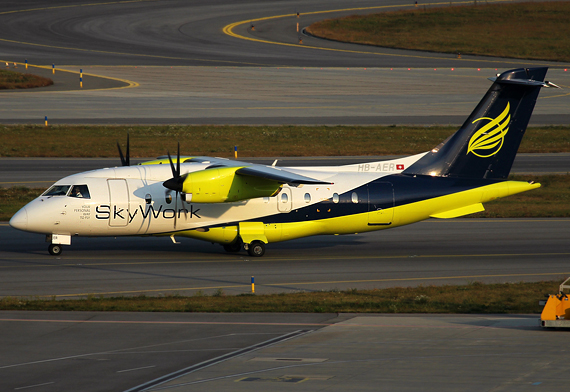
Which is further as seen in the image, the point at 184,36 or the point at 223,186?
the point at 184,36

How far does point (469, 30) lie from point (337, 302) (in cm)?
7664

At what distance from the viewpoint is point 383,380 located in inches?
567

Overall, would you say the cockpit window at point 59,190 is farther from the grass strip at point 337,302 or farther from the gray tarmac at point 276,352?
the gray tarmac at point 276,352

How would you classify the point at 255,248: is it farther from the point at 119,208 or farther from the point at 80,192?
the point at 80,192

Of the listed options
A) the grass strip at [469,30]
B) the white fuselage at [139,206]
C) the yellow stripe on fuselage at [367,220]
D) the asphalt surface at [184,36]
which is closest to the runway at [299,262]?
the yellow stripe on fuselage at [367,220]

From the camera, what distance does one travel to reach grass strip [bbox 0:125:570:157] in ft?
159

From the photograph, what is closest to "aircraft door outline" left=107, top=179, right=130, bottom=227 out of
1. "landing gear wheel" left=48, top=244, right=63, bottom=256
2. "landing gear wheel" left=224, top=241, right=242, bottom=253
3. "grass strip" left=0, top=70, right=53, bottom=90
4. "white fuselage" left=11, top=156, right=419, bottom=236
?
"white fuselage" left=11, top=156, right=419, bottom=236

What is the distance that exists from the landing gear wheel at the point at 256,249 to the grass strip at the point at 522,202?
12.3 metres

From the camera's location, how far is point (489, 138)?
2886cm

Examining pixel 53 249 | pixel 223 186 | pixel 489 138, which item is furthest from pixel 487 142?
pixel 53 249

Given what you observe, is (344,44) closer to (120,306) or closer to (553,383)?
(120,306)

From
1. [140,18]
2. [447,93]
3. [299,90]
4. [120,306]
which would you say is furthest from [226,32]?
[120,306]

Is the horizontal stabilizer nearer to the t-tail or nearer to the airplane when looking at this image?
the airplane

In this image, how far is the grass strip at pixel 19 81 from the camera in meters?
67.2
